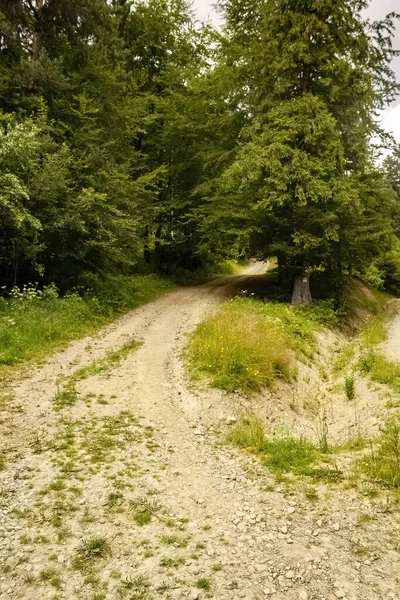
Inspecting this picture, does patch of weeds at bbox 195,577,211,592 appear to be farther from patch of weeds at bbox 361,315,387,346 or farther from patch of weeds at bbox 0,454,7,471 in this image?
patch of weeds at bbox 361,315,387,346

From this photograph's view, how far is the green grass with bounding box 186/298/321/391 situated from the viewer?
8977 mm

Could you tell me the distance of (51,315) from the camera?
1242 centimetres

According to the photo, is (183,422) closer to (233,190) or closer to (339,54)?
(233,190)

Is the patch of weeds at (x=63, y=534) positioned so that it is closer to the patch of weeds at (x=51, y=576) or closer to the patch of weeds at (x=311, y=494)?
the patch of weeds at (x=51, y=576)

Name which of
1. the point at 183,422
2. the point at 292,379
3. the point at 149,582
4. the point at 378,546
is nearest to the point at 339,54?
the point at 292,379

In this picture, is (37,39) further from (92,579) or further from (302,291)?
(92,579)

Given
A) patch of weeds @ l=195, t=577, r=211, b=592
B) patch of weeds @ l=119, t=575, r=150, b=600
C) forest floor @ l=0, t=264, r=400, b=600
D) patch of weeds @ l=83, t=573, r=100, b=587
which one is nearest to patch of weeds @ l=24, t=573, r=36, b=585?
forest floor @ l=0, t=264, r=400, b=600

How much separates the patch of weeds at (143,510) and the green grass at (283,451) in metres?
1.96

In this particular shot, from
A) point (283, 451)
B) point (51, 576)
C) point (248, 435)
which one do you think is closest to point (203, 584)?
point (51, 576)

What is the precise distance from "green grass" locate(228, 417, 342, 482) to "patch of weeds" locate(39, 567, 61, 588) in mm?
3255

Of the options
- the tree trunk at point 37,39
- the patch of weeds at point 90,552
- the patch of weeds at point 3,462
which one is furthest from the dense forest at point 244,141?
the patch of weeds at point 90,552

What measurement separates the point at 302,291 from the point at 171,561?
45.9 ft

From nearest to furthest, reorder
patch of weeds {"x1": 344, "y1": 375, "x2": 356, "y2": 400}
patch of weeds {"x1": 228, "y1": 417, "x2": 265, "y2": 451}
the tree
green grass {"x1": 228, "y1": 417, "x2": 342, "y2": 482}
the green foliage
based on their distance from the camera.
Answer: green grass {"x1": 228, "y1": 417, "x2": 342, "y2": 482}, patch of weeds {"x1": 228, "y1": 417, "x2": 265, "y2": 451}, patch of weeds {"x1": 344, "y1": 375, "x2": 356, "y2": 400}, the tree, the green foliage

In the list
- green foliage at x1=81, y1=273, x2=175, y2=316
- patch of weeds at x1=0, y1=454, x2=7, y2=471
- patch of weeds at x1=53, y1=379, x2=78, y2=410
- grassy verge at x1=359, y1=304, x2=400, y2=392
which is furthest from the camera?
green foliage at x1=81, y1=273, x2=175, y2=316
